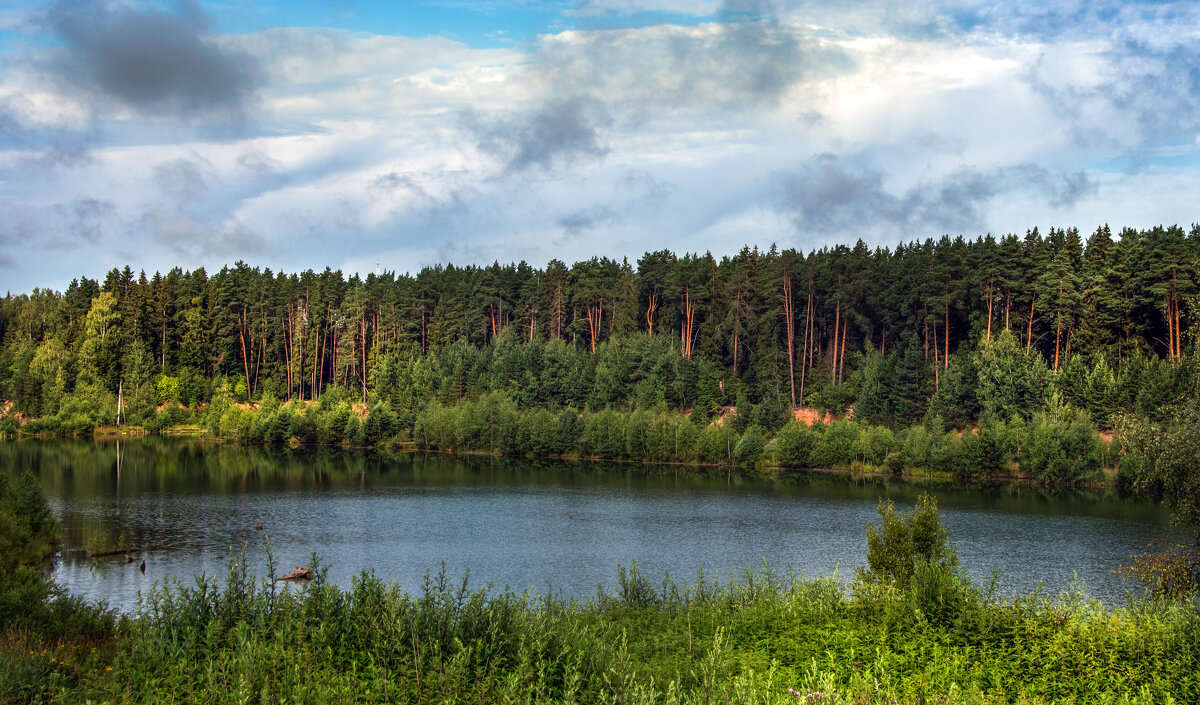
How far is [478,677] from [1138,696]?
994cm

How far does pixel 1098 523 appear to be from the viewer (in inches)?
2131

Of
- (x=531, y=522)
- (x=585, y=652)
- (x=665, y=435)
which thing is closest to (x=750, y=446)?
(x=665, y=435)

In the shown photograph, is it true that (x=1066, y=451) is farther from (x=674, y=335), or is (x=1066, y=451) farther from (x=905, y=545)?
(x=905, y=545)

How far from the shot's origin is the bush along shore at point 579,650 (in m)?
10.0

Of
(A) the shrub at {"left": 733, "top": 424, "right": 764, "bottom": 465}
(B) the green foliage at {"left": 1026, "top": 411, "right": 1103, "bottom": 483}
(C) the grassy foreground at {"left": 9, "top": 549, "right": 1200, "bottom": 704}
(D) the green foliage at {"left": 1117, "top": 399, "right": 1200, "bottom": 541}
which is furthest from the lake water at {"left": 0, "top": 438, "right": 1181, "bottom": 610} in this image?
(C) the grassy foreground at {"left": 9, "top": 549, "right": 1200, "bottom": 704}

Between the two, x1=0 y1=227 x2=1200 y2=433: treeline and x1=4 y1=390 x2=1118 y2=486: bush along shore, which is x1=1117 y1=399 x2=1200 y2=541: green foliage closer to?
x1=4 y1=390 x2=1118 y2=486: bush along shore

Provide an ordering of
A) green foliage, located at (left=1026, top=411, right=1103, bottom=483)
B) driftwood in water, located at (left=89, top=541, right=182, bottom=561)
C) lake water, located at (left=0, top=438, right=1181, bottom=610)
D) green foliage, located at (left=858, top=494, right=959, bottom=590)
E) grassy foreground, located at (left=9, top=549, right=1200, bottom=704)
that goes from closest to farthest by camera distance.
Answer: grassy foreground, located at (left=9, top=549, right=1200, bottom=704)
green foliage, located at (left=858, top=494, right=959, bottom=590)
lake water, located at (left=0, top=438, right=1181, bottom=610)
driftwood in water, located at (left=89, top=541, right=182, bottom=561)
green foliage, located at (left=1026, top=411, right=1103, bottom=483)

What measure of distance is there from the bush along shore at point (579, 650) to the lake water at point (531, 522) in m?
12.1

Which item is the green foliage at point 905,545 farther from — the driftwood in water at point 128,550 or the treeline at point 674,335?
the treeline at point 674,335

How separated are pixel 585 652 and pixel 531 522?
43.8 meters

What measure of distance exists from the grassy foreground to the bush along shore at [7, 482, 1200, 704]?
0.12 feet

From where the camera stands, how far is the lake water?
39.6m

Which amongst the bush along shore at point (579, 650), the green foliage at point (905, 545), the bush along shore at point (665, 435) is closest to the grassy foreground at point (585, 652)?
the bush along shore at point (579, 650)

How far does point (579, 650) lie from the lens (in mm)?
10719
